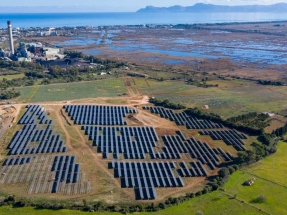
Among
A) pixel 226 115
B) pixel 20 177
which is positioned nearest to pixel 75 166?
pixel 20 177

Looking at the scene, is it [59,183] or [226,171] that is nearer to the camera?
[59,183]

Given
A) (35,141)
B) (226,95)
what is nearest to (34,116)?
(35,141)

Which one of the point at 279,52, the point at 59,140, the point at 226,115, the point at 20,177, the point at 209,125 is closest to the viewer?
the point at 20,177

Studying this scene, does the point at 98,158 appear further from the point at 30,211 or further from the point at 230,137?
the point at 230,137

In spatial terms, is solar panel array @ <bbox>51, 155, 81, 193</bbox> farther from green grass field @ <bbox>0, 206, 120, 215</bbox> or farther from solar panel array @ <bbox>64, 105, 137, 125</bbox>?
solar panel array @ <bbox>64, 105, 137, 125</bbox>

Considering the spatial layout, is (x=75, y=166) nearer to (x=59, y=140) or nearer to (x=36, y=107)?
(x=59, y=140)

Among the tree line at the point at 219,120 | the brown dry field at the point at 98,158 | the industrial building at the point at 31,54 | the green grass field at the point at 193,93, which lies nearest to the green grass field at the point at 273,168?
the brown dry field at the point at 98,158

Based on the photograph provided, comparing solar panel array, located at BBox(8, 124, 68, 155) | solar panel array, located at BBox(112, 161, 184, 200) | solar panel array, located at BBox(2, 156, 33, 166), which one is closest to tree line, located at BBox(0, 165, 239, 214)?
solar panel array, located at BBox(112, 161, 184, 200)
